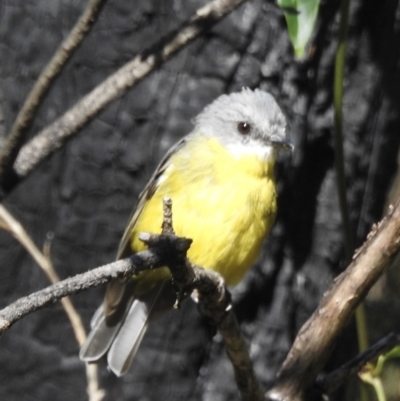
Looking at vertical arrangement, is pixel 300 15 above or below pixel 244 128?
above

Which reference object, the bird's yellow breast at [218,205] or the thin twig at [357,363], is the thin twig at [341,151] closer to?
the thin twig at [357,363]

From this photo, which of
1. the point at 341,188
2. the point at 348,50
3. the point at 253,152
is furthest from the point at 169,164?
the point at 348,50

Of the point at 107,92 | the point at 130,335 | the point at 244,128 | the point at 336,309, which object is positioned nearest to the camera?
the point at 336,309

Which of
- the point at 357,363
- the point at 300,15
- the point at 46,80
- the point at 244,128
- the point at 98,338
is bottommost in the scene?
the point at 357,363

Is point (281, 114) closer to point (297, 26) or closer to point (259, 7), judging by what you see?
point (259, 7)

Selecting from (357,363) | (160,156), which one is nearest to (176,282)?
(357,363)

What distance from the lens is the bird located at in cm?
313

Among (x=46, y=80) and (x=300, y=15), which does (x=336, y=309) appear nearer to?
(x=300, y=15)

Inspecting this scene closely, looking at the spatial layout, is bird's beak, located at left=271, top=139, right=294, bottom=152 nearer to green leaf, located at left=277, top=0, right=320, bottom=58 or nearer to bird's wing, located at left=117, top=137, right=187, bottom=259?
bird's wing, located at left=117, top=137, right=187, bottom=259

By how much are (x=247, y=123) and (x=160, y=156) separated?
0.51 metres

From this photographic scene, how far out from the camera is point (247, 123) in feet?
11.4

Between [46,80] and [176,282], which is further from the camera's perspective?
[46,80]

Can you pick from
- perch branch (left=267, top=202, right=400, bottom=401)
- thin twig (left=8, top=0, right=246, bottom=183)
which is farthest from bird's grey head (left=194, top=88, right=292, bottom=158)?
perch branch (left=267, top=202, right=400, bottom=401)

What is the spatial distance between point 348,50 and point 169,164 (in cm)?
115
